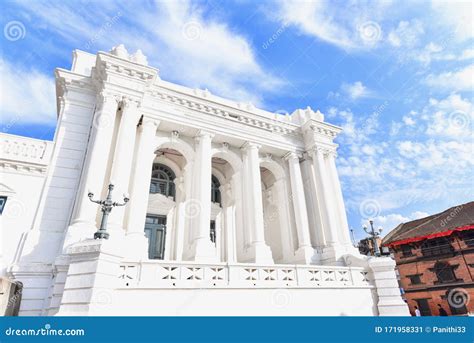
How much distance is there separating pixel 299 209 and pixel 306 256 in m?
2.87

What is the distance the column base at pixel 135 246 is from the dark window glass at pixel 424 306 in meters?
30.7

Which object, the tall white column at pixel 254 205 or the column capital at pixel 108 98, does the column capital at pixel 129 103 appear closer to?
the column capital at pixel 108 98

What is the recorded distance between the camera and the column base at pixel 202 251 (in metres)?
12.3

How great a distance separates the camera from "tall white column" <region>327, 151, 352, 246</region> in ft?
53.3

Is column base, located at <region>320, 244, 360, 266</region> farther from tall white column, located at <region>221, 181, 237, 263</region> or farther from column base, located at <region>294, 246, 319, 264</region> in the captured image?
tall white column, located at <region>221, 181, 237, 263</region>

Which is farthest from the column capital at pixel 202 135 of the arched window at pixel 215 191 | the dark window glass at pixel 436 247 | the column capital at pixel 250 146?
the dark window glass at pixel 436 247

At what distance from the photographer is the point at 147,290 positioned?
841 cm

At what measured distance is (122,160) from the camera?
12.1 m

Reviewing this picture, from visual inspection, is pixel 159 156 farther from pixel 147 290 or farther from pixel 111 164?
pixel 147 290

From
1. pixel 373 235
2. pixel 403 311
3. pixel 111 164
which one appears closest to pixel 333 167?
pixel 373 235

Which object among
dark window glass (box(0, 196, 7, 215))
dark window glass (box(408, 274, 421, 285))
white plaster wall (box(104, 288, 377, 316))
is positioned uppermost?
dark window glass (box(408, 274, 421, 285))

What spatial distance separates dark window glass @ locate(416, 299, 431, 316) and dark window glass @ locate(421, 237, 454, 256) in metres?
4.91

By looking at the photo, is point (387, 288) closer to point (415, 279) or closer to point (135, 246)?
point (135, 246)

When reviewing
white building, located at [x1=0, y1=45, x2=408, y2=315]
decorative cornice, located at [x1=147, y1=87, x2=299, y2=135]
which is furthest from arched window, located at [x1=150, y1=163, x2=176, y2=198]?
decorative cornice, located at [x1=147, y1=87, x2=299, y2=135]
